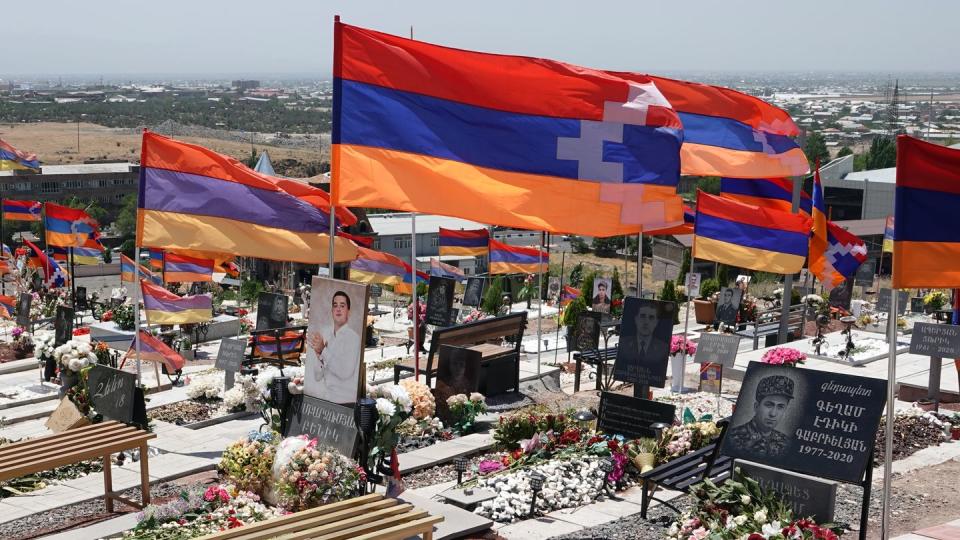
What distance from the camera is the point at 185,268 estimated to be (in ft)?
108

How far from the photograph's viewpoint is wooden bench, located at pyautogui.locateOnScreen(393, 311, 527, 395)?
16.8 m

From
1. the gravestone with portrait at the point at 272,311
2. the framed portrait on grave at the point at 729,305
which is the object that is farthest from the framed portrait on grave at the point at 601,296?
the gravestone with portrait at the point at 272,311

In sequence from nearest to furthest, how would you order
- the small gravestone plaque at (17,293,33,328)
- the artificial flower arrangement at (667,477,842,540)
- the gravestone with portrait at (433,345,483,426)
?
the artificial flower arrangement at (667,477,842,540) → the gravestone with portrait at (433,345,483,426) → the small gravestone plaque at (17,293,33,328)

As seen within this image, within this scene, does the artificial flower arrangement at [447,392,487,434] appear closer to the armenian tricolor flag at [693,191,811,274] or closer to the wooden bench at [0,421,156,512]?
the wooden bench at [0,421,156,512]

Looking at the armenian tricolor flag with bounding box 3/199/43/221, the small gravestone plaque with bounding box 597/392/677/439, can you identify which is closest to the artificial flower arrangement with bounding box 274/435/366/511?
the small gravestone plaque with bounding box 597/392/677/439

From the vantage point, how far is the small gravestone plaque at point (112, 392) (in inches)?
484

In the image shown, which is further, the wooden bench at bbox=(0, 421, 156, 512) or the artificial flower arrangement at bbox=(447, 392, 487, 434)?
the artificial flower arrangement at bbox=(447, 392, 487, 434)

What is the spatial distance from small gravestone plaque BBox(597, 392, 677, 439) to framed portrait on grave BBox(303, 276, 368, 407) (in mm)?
3350

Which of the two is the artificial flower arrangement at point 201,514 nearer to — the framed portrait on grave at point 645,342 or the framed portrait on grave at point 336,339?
the framed portrait on grave at point 336,339

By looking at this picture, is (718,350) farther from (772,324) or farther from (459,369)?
(772,324)

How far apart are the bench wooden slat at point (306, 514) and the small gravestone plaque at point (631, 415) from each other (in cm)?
417

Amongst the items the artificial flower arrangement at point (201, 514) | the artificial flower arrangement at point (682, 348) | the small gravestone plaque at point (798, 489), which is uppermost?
the small gravestone plaque at point (798, 489)

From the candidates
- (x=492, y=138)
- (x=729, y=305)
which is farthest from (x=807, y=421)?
(x=729, y=305)

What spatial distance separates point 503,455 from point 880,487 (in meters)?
3.86
